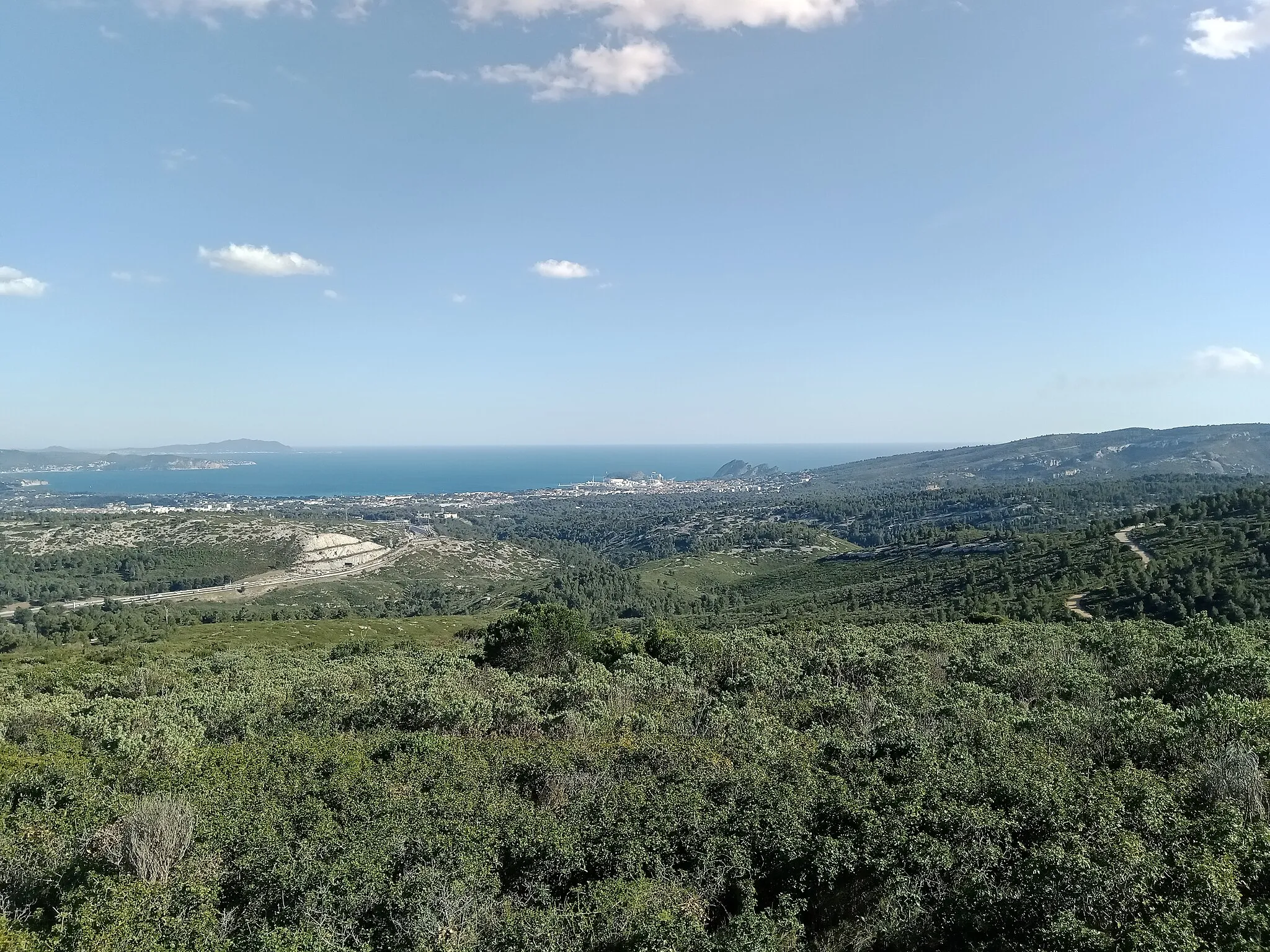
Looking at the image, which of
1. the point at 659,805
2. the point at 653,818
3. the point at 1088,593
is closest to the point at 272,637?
the point at 659,805

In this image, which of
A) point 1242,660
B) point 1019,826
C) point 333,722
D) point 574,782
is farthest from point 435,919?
point 1242,660

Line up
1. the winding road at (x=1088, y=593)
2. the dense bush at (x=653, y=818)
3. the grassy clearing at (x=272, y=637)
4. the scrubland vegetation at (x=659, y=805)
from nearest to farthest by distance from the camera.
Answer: the dense bush at (x=653, y=818), the scrubland vegetation at (x=659, y=805), the grassy clearing at (x=272, y=637), the winding road at (x=1088, y=593)

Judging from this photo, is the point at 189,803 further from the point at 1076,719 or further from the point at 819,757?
the point at 1076,719

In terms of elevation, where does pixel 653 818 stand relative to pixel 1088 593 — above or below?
above

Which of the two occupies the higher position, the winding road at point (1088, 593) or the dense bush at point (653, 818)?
the dense bush at point (653, 818)

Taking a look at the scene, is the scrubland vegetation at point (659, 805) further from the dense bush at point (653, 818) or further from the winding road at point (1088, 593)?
the winding road at point (1088, 593)

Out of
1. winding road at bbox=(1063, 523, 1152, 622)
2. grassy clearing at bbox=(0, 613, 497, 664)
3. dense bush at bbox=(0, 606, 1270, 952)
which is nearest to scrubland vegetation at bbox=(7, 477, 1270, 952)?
dense bush at bbox=(0, 606, 1270, 952)

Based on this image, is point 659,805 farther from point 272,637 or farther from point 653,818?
point 272,637

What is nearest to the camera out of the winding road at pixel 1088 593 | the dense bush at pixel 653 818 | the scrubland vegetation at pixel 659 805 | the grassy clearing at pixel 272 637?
the dense bush at pixel 653 818

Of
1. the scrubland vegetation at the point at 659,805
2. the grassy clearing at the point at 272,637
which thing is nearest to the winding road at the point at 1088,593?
the scrubland vegetation at the point at 659,805

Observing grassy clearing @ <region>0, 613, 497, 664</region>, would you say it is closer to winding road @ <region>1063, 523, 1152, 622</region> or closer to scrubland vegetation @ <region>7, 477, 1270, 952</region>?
scrubland vegetation @ <region>7, 477, 1270, 952</region>

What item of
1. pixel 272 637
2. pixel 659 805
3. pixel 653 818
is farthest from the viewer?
pixel 272 637

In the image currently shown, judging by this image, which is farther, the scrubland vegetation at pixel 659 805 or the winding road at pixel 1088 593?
the winding road at pixel 1088 593
